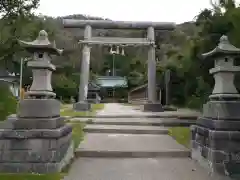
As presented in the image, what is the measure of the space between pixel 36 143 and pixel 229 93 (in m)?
4.15

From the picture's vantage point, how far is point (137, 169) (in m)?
5.66

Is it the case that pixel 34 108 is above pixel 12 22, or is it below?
below

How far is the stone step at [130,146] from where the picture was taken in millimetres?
6703

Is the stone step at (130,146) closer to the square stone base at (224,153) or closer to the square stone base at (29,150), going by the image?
the square stone base at (224,153)

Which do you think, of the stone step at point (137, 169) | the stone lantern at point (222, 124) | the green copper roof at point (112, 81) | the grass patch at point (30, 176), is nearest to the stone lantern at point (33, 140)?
the grass patch at point (30, 176)

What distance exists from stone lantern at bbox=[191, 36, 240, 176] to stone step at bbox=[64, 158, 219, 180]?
31 cm

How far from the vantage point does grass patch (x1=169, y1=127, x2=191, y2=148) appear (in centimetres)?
790

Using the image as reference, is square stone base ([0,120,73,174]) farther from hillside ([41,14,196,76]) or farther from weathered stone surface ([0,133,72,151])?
hillside ([41,14,196,76])

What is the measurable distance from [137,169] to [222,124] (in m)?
2.04

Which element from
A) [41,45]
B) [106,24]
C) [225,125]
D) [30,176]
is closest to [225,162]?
[225,125]

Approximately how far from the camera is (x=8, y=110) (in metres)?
10.4

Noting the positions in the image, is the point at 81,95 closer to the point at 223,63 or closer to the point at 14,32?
the point at 14,32

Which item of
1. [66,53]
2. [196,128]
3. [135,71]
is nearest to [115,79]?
[135,71]

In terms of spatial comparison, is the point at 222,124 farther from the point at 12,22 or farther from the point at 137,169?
the point at 12,22
